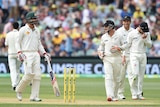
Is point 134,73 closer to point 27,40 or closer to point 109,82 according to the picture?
point 109,82

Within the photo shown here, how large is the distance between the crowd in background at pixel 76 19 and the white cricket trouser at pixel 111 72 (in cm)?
1108

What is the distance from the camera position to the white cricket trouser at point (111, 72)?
16.3m

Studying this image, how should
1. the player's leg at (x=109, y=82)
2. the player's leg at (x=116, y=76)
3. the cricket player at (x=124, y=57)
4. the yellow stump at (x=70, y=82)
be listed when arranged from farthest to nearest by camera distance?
the cricket player at (x=124, y=57), the player's leg at (x=116, y=76), the player's leg at (x=109, y=82), the yellow stump at (x=70, y=82)

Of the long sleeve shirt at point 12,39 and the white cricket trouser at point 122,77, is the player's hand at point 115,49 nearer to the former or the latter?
the white cricket trouser at point 122,77

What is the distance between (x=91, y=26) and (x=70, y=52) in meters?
1.64

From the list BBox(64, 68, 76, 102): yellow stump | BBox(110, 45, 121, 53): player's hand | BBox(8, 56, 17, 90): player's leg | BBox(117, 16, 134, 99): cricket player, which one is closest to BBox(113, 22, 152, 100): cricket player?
BBox(117, 16, 134, 99): cricket player

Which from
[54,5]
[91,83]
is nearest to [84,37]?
[54,5]

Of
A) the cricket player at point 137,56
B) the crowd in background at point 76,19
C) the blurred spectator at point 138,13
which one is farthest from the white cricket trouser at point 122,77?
the blurred spectator at point 138,13

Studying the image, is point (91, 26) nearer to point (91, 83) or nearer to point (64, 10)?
point (64, 10)

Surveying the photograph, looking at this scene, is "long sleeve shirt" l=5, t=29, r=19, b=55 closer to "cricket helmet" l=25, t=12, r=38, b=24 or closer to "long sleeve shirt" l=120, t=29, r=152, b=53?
"long sleeve shirt" l=120, t=29, r=152, b=53

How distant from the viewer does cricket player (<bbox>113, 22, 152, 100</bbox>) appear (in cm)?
1741

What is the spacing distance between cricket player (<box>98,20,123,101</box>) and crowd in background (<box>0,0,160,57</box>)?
11.0 m

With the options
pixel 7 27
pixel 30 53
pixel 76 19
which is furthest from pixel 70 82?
pixel 76 19

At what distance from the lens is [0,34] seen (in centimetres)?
2919
